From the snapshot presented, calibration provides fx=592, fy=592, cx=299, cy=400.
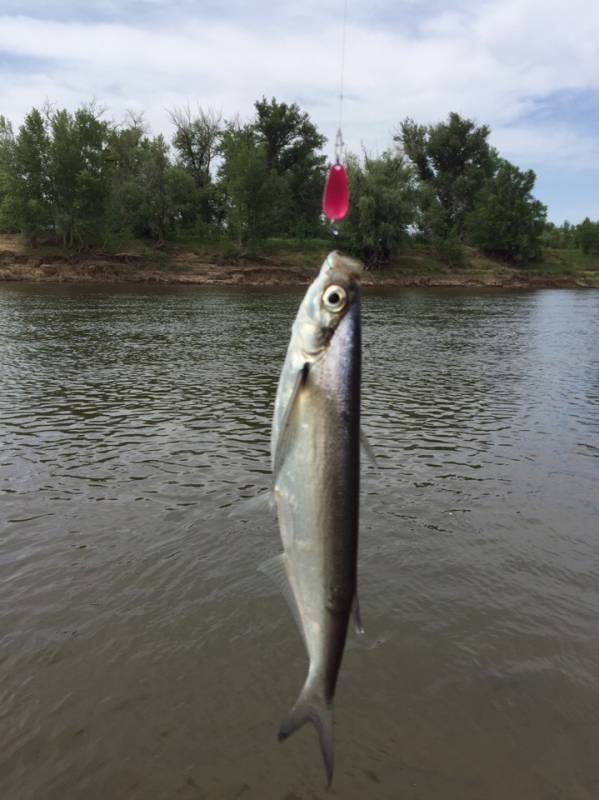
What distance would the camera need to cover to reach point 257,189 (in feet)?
317

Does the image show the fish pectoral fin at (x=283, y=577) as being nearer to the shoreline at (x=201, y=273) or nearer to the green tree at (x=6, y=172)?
the shoreline at (x=201, y=273)

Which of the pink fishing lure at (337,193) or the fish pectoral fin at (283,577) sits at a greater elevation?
the pink fishing lure at (337,193)

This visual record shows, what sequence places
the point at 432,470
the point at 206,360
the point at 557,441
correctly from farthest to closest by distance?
the point at 206,360
the point at 557,441
the point at 432,470

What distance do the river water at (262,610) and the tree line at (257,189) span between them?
2899 inches

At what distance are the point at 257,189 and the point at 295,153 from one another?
2577cm

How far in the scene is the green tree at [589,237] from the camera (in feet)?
432

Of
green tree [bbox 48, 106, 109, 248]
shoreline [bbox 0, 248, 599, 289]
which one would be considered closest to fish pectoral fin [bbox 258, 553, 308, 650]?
shoreline [bbox 0, 248, 599, 289]

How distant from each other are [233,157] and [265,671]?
10147 cm

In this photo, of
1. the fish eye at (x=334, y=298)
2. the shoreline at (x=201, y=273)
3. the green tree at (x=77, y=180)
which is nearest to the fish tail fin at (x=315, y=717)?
the fish eye at (x=334, y=298)

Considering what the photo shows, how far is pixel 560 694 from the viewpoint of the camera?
6602 millimetres

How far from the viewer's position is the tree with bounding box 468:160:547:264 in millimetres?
116562

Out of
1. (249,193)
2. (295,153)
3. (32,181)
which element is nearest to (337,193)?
(32,181)

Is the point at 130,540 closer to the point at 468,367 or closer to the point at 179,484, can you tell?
the point at 179,484

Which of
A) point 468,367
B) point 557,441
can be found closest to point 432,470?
point 557,441
